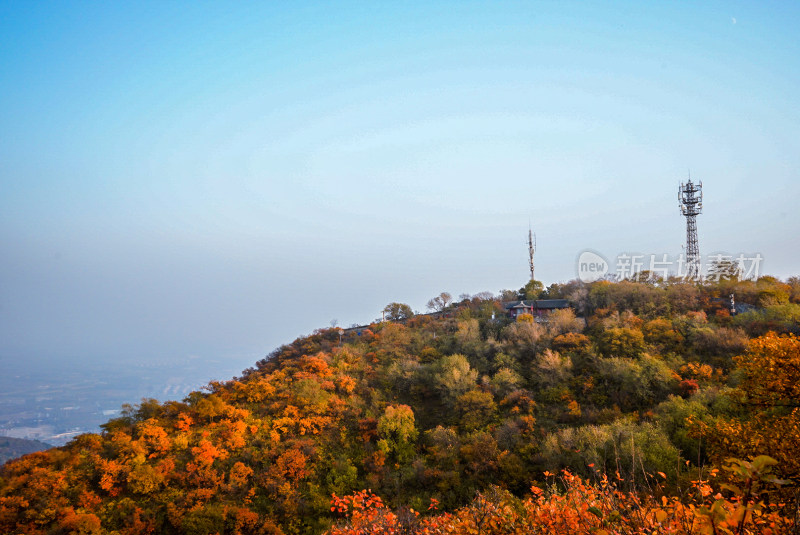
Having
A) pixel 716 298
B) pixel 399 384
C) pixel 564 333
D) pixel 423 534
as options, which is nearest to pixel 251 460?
pixel 399 384

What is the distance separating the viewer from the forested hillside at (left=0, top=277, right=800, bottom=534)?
12070mm

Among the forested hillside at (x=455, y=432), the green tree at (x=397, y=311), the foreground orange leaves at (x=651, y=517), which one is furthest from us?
the green tree at (x=397, y=311)

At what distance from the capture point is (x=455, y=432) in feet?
74.4

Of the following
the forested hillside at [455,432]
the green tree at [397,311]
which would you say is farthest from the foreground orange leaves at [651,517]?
the green tree at [397,311]

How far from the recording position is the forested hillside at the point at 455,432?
12.1 metres

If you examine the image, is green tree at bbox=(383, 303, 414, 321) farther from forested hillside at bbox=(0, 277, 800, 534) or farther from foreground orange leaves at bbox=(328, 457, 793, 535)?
foreground orange leaves at bbox=(328, 457, 793, 535)

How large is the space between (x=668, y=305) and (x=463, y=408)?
19.9 m

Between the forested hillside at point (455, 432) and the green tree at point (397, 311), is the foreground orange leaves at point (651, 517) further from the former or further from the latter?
the green tree at point (397, 311)

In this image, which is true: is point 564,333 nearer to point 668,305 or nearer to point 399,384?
point 668,305

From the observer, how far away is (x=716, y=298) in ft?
112

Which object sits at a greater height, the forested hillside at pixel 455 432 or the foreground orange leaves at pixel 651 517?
the foreground orange leaves at pixel 651 517

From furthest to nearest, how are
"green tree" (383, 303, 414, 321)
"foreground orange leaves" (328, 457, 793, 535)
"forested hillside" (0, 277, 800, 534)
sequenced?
"green tree" (383, 303, 414, 321), "forested hillside" (0, 277, 800, 534), "foreground orange leaves" (328, 457, 793, 535)

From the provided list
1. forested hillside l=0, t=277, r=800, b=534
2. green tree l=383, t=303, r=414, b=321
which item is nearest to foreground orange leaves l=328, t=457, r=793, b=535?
forested hillside l=0, t=277, r=800, b=534

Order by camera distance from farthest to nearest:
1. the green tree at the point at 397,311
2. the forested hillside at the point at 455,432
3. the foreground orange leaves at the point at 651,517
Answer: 1. the green tree at the point at 397,311
2. the forested hillside at the point at 455,432
3. the foreground orange leaves at the point at 651,517
